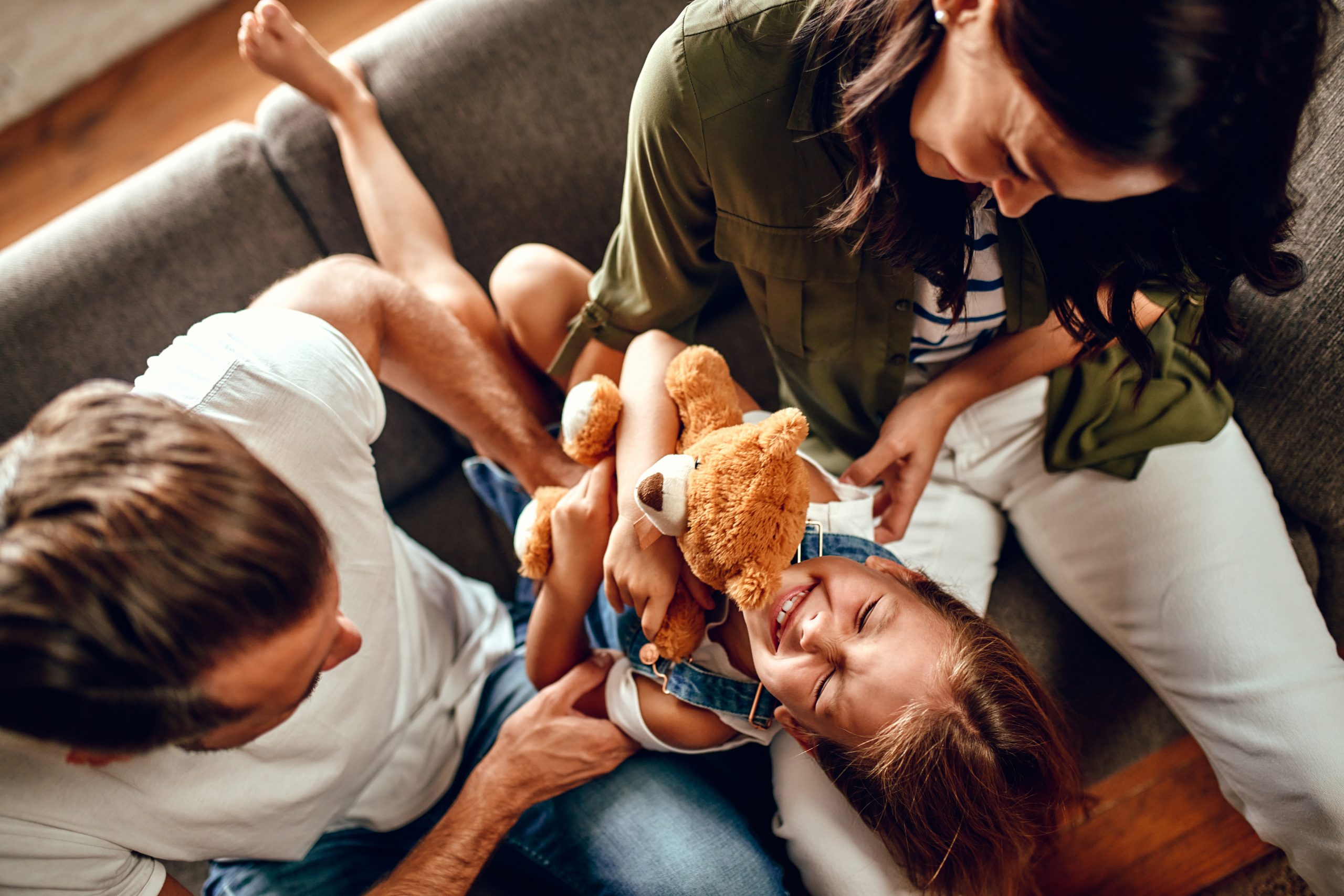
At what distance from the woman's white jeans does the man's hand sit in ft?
0.87

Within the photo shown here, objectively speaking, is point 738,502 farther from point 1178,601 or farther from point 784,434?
point 1178,601

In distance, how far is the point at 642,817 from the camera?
3.51 feet

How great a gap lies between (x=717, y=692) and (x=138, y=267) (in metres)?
1.17

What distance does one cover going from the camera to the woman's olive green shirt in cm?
83

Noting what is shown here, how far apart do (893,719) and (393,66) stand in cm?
136

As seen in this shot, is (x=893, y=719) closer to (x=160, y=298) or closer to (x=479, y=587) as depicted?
(x=479, y=587)

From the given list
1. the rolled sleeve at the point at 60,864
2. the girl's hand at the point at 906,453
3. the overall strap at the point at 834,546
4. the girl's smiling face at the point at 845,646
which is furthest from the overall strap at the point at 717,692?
the rolled sleeve at the point at 60,864

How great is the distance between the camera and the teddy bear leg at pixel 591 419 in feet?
3.17

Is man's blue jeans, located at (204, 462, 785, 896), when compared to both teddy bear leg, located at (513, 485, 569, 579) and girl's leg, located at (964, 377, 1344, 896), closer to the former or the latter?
teddy bear leg, located at (513, 485, 569, 579)

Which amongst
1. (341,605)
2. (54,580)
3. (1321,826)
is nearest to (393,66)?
(341,605)

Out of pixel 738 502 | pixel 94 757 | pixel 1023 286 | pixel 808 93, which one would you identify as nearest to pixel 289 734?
pixel 94 757

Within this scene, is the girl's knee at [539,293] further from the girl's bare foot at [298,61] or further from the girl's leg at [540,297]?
the girl's bare foot at [298,61]

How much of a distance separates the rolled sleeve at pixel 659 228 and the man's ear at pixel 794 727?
0.57 m

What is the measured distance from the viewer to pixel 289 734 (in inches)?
37.3
